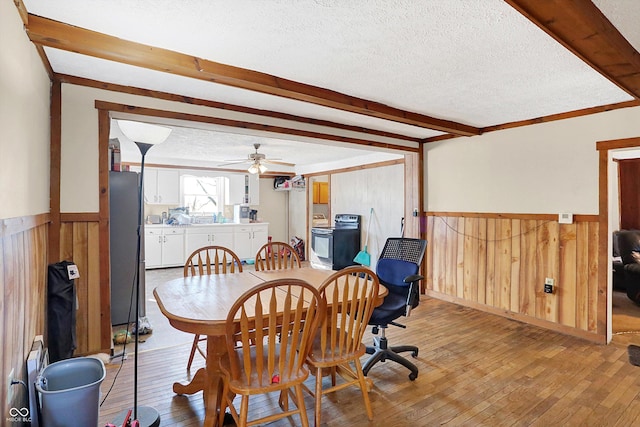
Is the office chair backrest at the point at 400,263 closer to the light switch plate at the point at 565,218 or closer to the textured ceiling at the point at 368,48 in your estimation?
the textured ceiling at the point at 368,48

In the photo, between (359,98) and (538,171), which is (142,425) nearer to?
(359,98)

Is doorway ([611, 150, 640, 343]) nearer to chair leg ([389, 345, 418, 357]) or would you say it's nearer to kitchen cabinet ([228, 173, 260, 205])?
chair leg ([389, 345, 418, 357])

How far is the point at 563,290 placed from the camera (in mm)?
3455

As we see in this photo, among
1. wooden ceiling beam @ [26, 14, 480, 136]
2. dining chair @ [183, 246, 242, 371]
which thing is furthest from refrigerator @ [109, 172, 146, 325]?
wooden ceiling beam @ [26, 14, 480, 136]

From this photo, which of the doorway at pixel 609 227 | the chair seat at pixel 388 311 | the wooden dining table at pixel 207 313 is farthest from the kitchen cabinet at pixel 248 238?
the doorway at pixel 609 227

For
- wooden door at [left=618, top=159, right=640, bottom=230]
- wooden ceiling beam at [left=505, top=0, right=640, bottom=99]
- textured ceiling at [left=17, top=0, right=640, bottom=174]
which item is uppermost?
textured ceiling at [left=17, top=0, right=640, bottom=174]

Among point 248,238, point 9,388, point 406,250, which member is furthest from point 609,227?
point 248,238

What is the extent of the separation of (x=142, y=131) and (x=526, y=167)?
367cm

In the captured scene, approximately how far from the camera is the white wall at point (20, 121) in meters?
1.45

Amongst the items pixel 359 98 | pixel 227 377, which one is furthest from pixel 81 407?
pixel 359 98

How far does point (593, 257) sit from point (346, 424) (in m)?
2.83

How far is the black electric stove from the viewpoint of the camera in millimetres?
6016

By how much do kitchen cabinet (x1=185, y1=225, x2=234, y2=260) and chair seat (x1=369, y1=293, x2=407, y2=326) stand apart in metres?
4.95

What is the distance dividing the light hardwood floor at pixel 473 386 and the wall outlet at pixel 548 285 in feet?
1.51
